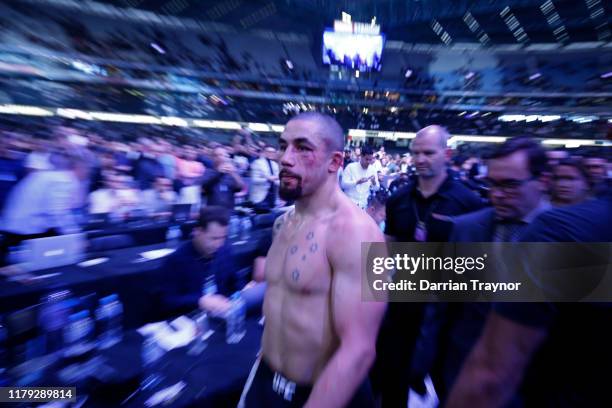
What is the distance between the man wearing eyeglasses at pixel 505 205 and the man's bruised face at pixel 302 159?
39.5 inches

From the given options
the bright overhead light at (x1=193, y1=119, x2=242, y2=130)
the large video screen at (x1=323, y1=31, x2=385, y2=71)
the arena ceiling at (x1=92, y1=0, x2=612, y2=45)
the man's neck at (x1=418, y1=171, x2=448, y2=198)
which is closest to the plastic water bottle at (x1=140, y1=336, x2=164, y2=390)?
the man's neck at (x1=418, y1=171, x2=448, y2=198)

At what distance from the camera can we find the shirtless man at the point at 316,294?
126cm

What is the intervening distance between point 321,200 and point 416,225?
3.92 ft

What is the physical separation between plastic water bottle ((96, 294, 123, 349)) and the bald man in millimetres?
2002

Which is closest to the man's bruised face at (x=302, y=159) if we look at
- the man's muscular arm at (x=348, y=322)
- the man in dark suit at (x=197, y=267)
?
the man's muscular arm at (x=348, y=322)

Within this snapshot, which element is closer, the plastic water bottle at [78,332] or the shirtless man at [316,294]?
the shirtless man at [316,294]

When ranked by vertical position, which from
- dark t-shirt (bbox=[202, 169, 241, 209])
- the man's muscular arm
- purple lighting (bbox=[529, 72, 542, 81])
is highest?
purple lighting (bbox=[529, 72, 542, 81])

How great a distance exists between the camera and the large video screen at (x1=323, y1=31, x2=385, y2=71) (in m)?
21.6

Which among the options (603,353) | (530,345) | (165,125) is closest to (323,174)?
(530,345)

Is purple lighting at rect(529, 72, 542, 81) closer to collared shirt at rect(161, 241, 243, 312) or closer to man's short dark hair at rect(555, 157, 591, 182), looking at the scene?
man's short dark hair at rect(555, 157, 591, 182)

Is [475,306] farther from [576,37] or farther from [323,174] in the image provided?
[576,37]

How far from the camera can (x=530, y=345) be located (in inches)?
39.5

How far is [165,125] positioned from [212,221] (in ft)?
77.6

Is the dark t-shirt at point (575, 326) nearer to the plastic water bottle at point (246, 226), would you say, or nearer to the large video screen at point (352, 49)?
the plastic water bottle at point (246, 226)
